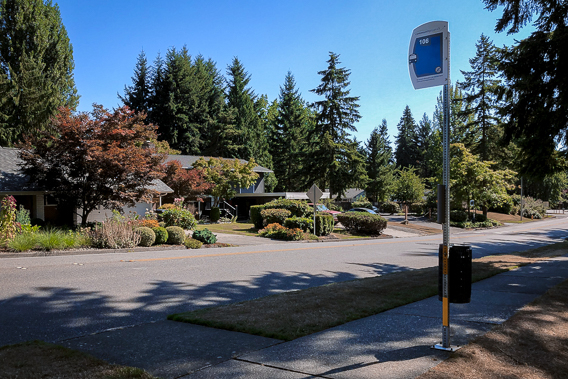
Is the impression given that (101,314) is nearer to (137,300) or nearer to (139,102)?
(137,300)

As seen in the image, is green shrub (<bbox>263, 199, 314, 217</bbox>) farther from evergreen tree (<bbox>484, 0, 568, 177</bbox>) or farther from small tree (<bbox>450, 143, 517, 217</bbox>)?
small tree (<bbox>450, 143, 517, 217</bbox>)

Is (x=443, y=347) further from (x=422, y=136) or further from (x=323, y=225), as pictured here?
(x=422, y=136)

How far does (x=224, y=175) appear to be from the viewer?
3975 centimetres

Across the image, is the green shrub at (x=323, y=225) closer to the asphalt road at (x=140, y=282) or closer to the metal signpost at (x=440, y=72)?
the asphalt road at (x=140, y=282)

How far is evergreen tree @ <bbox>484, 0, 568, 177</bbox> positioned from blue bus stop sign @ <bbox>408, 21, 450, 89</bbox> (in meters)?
5.86

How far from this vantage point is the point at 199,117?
214 ft

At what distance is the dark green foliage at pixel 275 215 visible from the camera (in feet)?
89.1

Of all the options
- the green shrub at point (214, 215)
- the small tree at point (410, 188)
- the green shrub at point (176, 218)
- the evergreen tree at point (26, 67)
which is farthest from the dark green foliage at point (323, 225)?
the small tree at point (410, 188)

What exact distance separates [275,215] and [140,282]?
17630mm

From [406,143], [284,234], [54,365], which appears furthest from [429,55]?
[406,143]

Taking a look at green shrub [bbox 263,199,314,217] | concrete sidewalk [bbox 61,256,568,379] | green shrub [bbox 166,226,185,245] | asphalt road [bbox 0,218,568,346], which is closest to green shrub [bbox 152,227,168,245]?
green shrub [bbox 166,226,185,245]

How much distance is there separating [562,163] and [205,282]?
9.90 meters

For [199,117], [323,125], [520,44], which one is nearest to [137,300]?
[520,44]

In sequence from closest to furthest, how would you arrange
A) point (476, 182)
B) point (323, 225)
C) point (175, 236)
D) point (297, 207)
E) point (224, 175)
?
point (175, 236) < point (323, 225) < point (297, 207) < point (224, 175) < point (476, 182)
